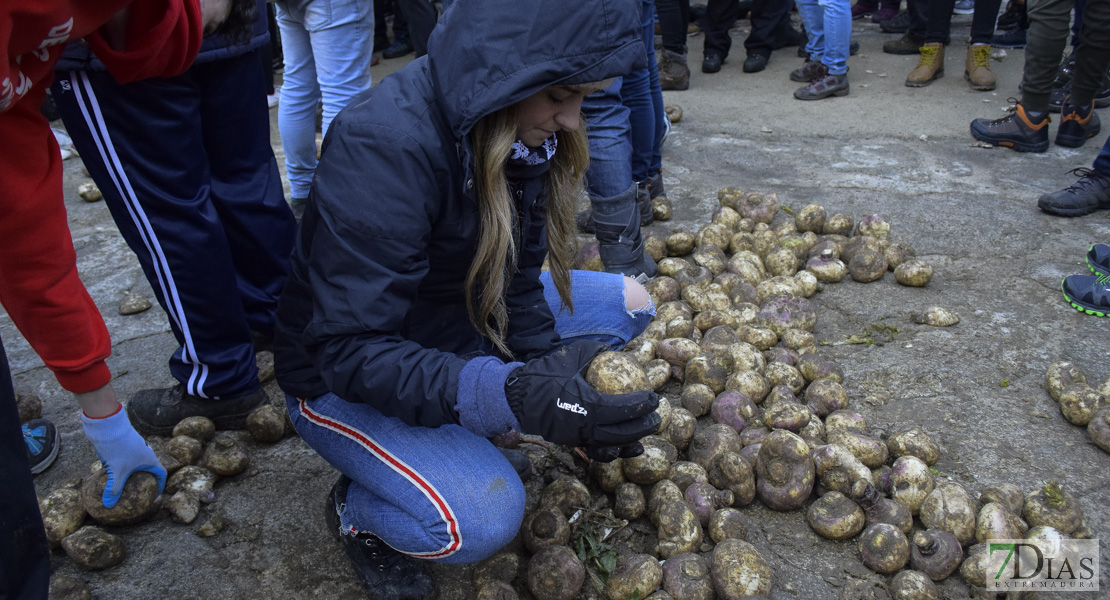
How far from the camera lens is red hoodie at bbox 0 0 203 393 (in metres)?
1.54

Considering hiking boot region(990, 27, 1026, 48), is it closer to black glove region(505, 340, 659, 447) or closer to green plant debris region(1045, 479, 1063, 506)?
green plant debris region(1045, 479, 1063, 506)

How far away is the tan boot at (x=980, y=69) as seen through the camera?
5.59m

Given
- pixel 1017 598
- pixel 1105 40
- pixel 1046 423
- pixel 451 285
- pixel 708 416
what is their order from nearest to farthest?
1. pixel 1017 598
2. pixel 451 285
3. pixel 1046 423
4. pixel 708 416
5. pixel 1105 40

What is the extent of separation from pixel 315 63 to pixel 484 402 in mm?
2777

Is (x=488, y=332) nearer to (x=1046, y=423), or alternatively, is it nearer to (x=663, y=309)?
(x=663, y=309)

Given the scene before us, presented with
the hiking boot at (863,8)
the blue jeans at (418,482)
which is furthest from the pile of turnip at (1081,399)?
the hiking boot at (863,8)

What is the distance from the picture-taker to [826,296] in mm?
3346

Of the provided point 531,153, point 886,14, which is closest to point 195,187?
point 531,153

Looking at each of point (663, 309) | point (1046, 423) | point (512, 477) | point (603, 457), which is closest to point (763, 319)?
point (663, 309)

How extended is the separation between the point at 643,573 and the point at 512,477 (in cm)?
41

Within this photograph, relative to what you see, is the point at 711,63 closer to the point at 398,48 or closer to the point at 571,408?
the point at 398,48

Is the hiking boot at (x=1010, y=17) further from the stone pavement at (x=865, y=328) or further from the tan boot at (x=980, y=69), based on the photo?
the stone pavement at (x=865, y=328)

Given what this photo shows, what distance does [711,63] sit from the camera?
6.56 meters

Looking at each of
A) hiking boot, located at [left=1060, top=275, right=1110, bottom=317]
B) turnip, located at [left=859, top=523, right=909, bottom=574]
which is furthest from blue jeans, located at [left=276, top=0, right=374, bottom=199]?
hiking boot, located at [left=1060, top=275, right=1110, bottom=317]
